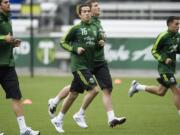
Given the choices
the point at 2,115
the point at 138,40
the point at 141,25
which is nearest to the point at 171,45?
the point at 2,115

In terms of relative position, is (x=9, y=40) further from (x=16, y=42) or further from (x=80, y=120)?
(x=80, y=120)

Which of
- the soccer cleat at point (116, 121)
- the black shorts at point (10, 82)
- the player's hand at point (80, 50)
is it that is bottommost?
the soccer cleat at point (116, 121)

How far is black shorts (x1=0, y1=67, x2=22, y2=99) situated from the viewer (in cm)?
1337

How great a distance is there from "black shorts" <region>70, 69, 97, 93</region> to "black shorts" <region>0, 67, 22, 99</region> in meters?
1.68

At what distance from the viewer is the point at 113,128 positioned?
1510cm

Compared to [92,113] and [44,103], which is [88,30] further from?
[44,103]

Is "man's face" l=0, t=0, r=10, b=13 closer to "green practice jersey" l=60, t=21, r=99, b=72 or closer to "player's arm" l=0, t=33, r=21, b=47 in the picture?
"player's arm" l=0, t=33, r=21, b=47

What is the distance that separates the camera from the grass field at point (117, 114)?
1471 cm

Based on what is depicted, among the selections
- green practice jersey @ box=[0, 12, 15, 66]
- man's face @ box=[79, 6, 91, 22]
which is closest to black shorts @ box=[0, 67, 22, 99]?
green practice jersey @ box=[0, 12, 15, 66]

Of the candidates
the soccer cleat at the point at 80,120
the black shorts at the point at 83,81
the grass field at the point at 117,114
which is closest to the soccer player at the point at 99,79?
the soccer cleat at the point at 80,120

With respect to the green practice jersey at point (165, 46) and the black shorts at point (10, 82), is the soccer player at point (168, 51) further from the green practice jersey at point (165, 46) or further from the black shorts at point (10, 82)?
the black shorts at point (10, 82)

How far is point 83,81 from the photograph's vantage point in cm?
1473

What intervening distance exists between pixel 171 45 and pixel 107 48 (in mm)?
15235

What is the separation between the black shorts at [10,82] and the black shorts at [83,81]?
1.68 metres
